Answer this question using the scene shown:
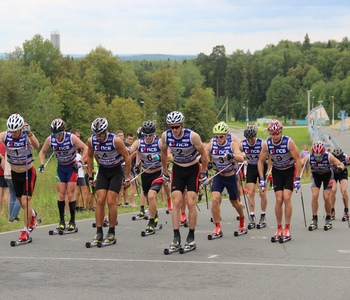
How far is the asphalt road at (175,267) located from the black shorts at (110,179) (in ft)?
3.35

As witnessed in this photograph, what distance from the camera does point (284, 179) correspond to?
583 inches

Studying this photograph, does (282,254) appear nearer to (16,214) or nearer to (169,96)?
(16,214)

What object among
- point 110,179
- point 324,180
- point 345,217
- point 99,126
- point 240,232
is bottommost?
point 345,217

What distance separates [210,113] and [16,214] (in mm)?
108137

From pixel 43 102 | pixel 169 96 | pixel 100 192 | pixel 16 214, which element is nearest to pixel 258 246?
pixel 100 192

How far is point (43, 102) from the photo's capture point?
326ft

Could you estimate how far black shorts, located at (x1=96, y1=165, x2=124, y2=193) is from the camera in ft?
45.0

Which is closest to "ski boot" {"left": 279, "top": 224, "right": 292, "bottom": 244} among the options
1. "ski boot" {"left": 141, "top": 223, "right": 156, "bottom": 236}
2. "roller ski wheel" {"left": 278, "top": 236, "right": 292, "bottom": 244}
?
"roller ski wheel" {"left": 278, "top": 236, "right": 292, "bottom": 244}

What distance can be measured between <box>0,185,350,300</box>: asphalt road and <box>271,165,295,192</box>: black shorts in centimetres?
97

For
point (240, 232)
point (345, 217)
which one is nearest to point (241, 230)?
point (240, 232)

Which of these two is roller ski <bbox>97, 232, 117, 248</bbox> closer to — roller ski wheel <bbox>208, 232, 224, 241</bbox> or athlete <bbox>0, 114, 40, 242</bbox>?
athlete <bbox>0, 114, 40, 242</bbox>

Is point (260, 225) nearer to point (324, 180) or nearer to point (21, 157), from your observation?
point (324, 180)

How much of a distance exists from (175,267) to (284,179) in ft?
13.5

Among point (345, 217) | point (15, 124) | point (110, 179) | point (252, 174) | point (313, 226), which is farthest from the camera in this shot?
point (345, 217)
